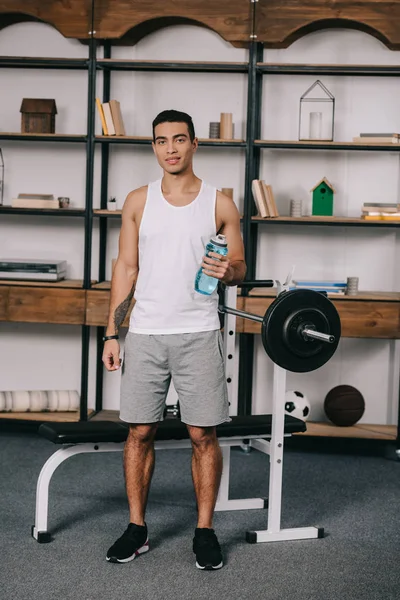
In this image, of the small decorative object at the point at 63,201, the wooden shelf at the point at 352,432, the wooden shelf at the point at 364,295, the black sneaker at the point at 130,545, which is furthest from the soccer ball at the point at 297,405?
the black sneaker at the point at 130,545

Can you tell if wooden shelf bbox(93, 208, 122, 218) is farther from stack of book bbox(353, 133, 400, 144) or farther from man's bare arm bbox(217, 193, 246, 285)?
man's bare arm bbox(217, 193, 246, 285)

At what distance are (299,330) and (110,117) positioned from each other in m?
2.24

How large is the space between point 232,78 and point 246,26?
0.40 meters

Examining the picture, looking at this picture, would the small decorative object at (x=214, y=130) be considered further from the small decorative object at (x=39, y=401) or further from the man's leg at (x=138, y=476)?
the man's leg at (x=138, y=476)

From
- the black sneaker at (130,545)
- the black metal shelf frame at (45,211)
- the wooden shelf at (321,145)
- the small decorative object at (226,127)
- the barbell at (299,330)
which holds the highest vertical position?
the small decorative object at (226,127)

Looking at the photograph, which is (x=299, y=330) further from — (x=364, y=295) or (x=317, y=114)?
(x=317, y=114)

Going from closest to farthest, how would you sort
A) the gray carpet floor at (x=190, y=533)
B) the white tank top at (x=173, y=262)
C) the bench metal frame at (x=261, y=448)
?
the gray carpet floor at (x=190, y=533)
the white tank top at (x=173, y=262)
the bench metal frame at (x=261, y=448)

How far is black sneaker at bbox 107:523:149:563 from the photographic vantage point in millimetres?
3098

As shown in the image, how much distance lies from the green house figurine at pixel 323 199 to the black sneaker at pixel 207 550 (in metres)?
2.27

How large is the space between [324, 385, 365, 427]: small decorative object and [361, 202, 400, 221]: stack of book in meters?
0.93

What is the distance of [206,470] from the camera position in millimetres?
3156

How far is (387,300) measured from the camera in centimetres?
470

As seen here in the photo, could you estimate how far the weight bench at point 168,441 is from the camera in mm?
3320

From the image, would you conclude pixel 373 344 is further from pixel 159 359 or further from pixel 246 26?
pixel 159 359
